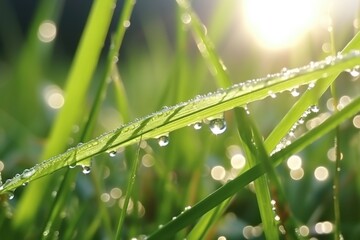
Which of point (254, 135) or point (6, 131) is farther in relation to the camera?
point (6, 131)

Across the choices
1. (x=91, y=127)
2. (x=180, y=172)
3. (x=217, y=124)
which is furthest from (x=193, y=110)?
(x=180, y=172)

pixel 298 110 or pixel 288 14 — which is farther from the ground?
pixel 288 14

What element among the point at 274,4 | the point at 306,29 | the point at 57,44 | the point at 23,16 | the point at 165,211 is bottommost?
the point at 165,211

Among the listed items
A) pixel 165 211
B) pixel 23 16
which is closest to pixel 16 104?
pixel 165 211

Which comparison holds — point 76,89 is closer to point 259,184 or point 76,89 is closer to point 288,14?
point 259,184

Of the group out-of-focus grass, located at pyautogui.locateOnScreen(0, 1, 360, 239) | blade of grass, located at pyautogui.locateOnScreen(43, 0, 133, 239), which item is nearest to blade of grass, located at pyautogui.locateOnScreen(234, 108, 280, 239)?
out-of-focus grass, located at pyautogui.locateOnScreen(0, 1, 360, 239)

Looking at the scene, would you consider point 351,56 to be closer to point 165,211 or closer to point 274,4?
point 165,211
